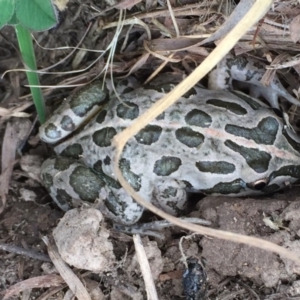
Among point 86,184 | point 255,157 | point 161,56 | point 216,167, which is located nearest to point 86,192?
point 86,184

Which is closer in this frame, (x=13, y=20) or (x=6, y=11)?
(x=6, y=11)

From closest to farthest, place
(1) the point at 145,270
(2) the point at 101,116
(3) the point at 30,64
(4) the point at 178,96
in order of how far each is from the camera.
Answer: (4) the point at 178,96 < (1) the point at 145,270 < (3) the point at 30,64 < (2) the point at 101,116

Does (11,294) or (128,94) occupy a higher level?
(128,94)

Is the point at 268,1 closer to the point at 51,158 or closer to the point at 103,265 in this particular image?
the point at 103,265

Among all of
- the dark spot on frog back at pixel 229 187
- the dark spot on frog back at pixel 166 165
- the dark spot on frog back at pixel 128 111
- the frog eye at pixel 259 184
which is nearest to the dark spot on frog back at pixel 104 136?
the dark spot on frog back at pixel 128 111

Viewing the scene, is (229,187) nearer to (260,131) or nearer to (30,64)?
(260,131)

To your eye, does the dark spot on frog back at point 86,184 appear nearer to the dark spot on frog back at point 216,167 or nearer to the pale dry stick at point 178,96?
the dark spot on frog back at point 216,167

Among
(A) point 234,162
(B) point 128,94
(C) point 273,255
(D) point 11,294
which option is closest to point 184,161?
(A) point 234,162
